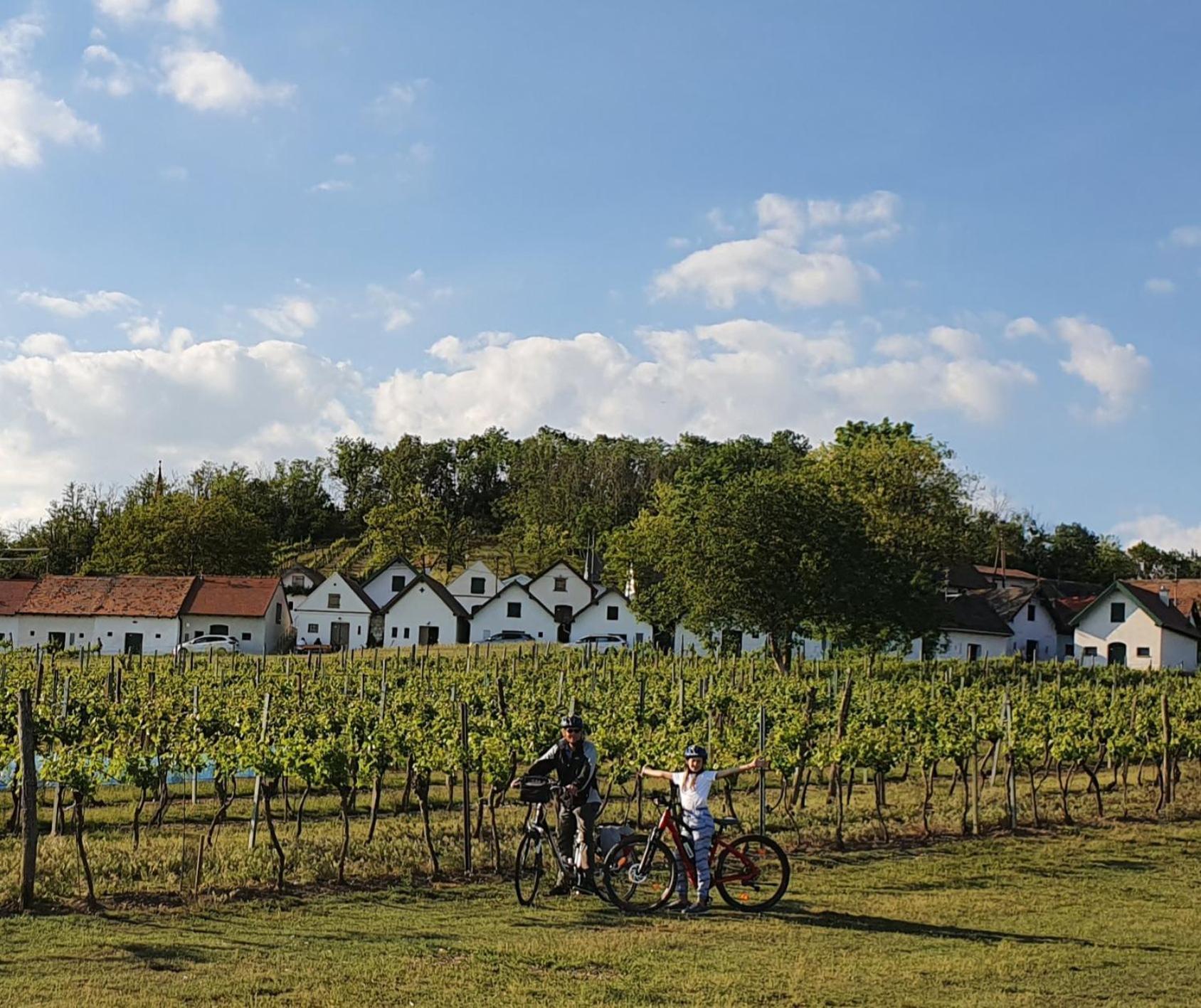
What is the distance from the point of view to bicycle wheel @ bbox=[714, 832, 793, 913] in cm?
1105

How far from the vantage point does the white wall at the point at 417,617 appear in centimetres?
6284

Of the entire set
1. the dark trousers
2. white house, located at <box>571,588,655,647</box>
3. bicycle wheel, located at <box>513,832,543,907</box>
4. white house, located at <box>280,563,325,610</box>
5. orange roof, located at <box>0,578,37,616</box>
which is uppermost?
white house, located at <box>280,563,325,610</box>

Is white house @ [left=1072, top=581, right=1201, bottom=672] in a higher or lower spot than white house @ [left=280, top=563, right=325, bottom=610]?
lower

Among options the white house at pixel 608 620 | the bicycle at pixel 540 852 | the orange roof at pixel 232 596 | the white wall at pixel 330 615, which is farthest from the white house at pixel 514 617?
the bicycle at pixel 540 852

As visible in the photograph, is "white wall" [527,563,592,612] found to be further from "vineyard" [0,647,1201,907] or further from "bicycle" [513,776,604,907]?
"bicycle" [513,776,604,907]

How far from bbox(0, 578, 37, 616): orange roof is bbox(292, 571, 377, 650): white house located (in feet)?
42.9

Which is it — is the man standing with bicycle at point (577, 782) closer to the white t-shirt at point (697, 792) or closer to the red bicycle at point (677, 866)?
the red bicycle at point (677, 866)

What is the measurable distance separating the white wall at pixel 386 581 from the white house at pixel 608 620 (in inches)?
392

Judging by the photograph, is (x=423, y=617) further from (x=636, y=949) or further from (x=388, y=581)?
(x=636, y=949)

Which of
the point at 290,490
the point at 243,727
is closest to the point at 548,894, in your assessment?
the point at 243,727

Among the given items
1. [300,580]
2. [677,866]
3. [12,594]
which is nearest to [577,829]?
[677,866]

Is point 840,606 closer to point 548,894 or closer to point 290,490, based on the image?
point 548,894

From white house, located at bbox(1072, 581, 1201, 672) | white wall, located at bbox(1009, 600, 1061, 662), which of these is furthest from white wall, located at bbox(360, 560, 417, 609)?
white house, located at bbox(1072, 581, 1201, 672)

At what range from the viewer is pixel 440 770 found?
17.3m
